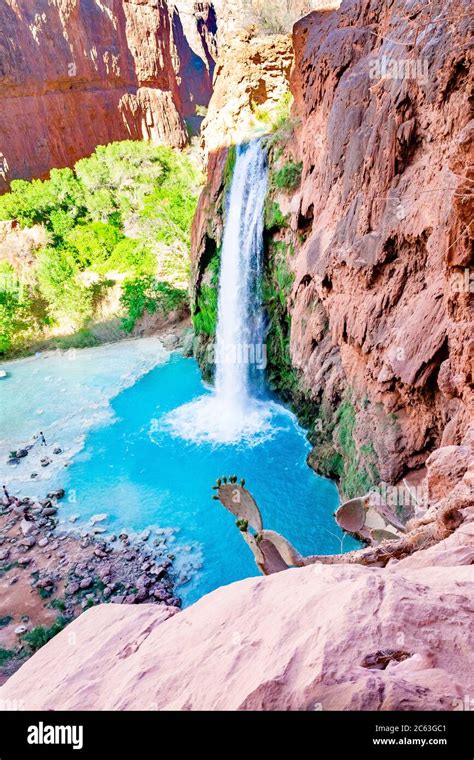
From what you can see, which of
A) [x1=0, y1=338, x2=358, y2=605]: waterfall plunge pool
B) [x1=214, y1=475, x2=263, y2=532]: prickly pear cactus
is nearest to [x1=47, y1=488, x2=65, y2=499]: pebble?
[x1=0, y1=338, x2=358, y2=605]: waterfall plunge pool

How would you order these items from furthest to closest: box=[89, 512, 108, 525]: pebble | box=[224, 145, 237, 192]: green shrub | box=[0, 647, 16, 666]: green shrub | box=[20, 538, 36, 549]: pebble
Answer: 1. box=[224, 145, 237, 192]: green shrub
2. box=[89, 512, 108, 525]: pebble
3. box=[20, 538, 36, 549]: pebble
4. box=[0, 647, 16, 666]: green shrub

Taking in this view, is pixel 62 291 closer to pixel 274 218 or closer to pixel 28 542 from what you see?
pixel 274 218

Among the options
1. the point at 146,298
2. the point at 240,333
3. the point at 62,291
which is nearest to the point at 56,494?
the point at 240,333

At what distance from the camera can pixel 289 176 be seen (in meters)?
11.3

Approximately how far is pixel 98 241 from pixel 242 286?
14411mm

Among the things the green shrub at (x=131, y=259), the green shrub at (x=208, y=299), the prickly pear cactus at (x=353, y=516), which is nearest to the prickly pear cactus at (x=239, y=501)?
the prickly pear cactus at (x=353, y=516)

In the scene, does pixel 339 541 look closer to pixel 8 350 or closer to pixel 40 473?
pixel 40 473

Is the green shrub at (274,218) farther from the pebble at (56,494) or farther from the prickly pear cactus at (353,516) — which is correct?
the pebble at (56,494)

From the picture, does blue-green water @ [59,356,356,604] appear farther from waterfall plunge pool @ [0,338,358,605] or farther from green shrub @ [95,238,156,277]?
green shrub @ [95,238,156,277]

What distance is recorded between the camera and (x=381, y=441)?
25.1 feet
